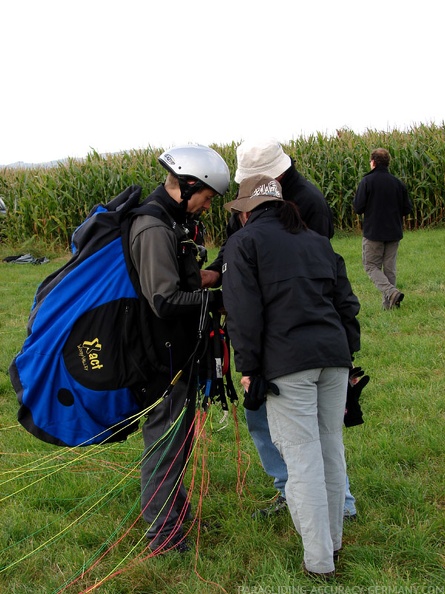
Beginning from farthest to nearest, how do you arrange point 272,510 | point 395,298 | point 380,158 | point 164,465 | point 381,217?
1. point 380,158
2. point 381,217
3. point 395,298
4. point 272,510
5. point 164,465

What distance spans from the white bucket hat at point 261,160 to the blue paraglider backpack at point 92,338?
1.88 feet

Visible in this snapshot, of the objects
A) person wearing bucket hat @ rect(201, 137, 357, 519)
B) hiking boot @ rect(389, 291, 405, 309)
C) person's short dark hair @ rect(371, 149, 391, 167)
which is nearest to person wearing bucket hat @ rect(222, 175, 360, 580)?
person wearing bucket hat @ rect(201, 137, 357, 519)

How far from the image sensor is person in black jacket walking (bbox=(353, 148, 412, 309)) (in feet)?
31.6

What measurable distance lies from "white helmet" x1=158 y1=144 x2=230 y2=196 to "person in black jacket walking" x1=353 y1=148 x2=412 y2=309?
6.10 m

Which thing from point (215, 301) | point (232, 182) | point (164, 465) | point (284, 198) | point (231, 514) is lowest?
point (231, 514)

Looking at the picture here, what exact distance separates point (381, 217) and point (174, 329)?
6553 millimetres

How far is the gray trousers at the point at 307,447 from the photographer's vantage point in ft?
10.9

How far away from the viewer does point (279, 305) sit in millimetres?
3332

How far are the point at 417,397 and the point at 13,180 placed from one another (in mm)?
17713

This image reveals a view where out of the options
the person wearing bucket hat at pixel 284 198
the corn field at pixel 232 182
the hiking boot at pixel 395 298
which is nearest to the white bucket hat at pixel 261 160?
the person wearing bucket hat at pixel 284 198

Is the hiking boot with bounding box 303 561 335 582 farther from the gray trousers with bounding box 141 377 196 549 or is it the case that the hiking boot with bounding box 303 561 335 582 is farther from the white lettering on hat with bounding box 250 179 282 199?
the white lettering on hat with bounding box 250 179 282 199

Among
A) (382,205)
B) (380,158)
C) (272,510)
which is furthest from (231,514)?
(380,158)

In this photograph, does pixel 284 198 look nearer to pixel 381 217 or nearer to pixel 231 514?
pixel 231 514

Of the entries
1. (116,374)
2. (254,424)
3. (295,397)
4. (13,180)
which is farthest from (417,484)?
(13,180)
